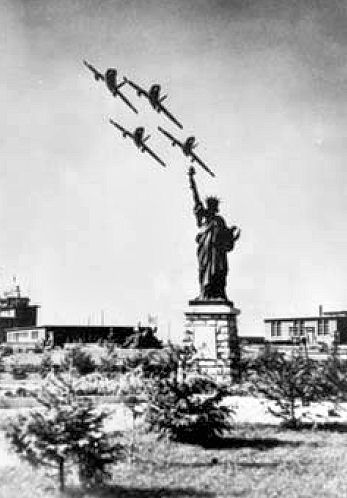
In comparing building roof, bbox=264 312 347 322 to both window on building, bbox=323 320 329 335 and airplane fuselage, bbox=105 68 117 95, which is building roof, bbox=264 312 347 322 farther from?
airplane fuselage, bbox=105 68 117 95

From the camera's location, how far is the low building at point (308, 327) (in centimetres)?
5491

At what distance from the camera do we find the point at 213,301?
2494 cm

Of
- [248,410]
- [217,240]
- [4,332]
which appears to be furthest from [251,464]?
[4,332]

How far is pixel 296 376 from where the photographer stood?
13.6 m

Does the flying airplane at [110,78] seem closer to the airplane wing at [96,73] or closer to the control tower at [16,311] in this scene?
the airplane wing at [96,73]

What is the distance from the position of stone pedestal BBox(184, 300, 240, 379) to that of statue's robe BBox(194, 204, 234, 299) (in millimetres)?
649

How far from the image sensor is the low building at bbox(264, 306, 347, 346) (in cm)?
5491

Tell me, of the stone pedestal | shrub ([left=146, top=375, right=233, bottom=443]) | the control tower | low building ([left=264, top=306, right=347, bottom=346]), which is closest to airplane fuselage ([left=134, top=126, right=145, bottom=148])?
the stone pedestal

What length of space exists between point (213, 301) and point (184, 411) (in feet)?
43.9

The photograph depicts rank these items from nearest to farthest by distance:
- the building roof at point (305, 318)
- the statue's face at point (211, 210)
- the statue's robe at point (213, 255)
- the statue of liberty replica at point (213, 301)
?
the statue of liberty replica at point (213, 301) < the statue's robe at point (213, 255) < the statue's face at point (211, 210) < the building roof at point (305, 318)

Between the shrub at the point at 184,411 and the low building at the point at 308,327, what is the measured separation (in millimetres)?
41692

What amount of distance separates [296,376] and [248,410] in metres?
3.61

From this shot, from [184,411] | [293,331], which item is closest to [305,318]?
[293,331]

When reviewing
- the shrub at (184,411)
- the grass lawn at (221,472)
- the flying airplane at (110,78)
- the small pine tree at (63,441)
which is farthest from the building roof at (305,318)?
the small pine tree at (63,441)
